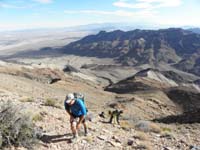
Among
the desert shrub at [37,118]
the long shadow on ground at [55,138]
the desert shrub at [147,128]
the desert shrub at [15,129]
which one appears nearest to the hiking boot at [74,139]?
the long shadow on ground at [55,138]

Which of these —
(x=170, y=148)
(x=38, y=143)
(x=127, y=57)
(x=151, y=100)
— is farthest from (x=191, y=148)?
(x=127, y=57)

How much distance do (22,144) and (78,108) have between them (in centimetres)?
183

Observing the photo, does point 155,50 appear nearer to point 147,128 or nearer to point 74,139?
point 147,128

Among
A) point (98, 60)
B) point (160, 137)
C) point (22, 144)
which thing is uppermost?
point (22, 144)

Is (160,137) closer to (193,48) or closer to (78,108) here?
(78,108)

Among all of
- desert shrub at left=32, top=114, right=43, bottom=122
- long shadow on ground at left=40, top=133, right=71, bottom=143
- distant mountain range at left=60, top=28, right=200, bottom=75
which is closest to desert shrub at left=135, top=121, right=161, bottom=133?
desert shrub at left=32, top=114, right=43, bottom=122

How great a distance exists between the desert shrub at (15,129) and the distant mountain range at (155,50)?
112918 millimetres

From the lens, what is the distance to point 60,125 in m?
11.3

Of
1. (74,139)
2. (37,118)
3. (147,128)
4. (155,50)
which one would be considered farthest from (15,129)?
(155,50)

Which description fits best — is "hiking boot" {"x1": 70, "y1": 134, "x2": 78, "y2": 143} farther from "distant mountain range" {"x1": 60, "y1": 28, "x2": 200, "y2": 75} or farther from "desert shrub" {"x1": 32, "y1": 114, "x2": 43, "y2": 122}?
"distant mountain range" {"x1": 60, "y1": 28, "x2": 200, "y2": 75}

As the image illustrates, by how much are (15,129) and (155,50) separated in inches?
5855

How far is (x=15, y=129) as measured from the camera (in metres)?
8.45

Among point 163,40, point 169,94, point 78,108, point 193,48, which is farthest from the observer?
A: point 163,40

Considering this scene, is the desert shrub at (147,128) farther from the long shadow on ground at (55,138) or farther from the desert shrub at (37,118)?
the long shadow on ground at (55,138)
